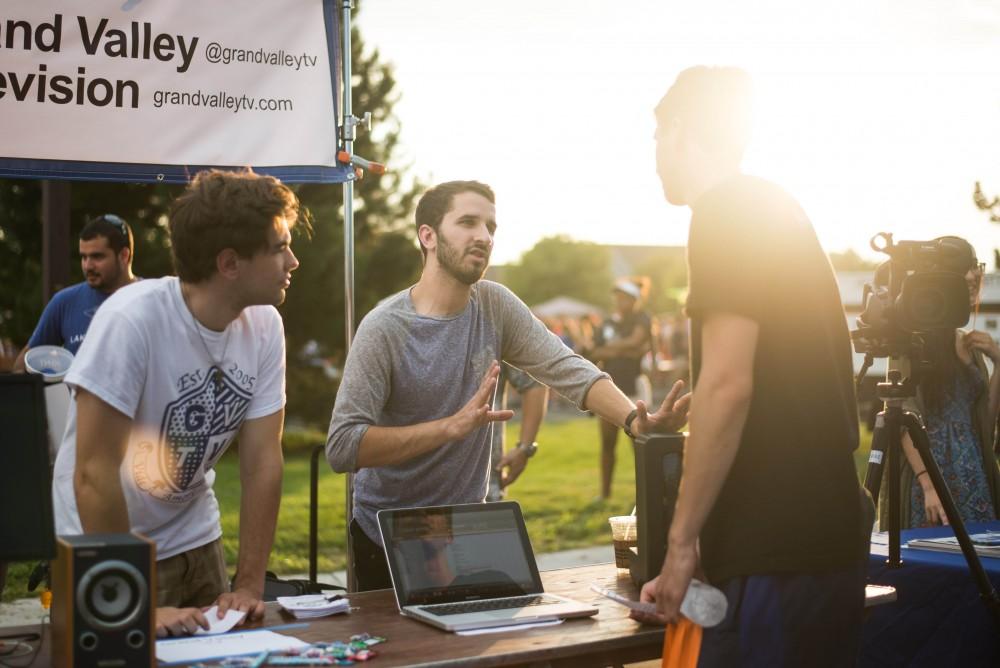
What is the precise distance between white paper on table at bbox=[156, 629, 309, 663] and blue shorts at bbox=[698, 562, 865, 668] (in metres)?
0.92

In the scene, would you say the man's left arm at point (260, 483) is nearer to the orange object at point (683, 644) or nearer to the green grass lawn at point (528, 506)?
the orange object at point (683, 644)

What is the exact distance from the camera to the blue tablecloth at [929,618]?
365 centimetres

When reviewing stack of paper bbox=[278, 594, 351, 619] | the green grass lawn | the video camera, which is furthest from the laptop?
the green grass lawn

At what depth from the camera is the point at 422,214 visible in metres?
3.47

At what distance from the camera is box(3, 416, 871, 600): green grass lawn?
769 centimetres

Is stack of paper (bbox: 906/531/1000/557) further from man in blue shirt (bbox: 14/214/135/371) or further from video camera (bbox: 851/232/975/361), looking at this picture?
man in blue shirt (bbox: 14/214/135/371)

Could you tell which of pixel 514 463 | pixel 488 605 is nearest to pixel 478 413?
pixel 488 605

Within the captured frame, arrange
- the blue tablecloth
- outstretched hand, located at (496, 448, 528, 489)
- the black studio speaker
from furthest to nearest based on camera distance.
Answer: outstretched hand, located at (496, 448, 528, 489)
the blue tablecloth
the black studio speaker

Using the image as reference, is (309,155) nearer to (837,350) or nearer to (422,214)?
(422,214)

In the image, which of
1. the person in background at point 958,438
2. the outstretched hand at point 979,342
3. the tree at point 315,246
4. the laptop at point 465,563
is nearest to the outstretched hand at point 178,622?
the laptop at point 465,563

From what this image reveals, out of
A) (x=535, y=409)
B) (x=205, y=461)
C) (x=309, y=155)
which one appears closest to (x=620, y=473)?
(x=535, y=409)

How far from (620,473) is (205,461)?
10.1 metres

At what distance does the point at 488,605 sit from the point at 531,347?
1.13 meters

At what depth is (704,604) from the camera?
2.16 meters
